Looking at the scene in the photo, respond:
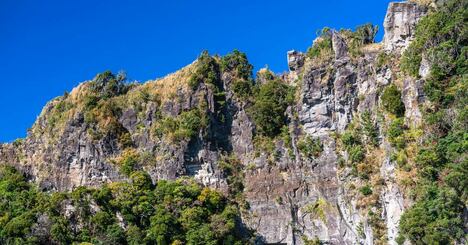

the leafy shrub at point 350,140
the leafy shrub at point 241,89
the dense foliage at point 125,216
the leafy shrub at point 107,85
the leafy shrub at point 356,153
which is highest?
the leafy shrub at point 107,85

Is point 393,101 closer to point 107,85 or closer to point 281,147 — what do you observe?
point 281,147

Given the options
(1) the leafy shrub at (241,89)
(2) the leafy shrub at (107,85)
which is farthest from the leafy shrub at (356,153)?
(2) the leafy shrub at (107,85)

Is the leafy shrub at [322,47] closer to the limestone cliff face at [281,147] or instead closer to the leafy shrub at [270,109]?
the limestone cliff face at [281,147]

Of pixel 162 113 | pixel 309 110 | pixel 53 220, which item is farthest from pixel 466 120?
pixel 53 220

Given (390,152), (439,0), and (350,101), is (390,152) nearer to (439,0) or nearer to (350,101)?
(350,101)

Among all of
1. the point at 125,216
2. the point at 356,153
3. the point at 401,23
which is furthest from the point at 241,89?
the point at 125,216

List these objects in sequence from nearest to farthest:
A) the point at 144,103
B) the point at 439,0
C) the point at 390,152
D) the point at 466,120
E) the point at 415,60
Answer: the point at 466,120, the point at 390,152, the point at 415,60, the point at 439,0, the point at 144,103

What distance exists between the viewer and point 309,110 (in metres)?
72.2

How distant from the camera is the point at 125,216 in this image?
6344 cm

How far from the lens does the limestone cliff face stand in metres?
64.3

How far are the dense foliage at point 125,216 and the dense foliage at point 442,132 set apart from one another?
17588 mm

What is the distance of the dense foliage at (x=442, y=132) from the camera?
52750mm

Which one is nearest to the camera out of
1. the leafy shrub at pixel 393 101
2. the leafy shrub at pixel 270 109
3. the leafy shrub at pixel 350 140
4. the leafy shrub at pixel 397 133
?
the leafy shrub at pixel 397 133

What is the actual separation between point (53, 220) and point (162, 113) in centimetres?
1935
